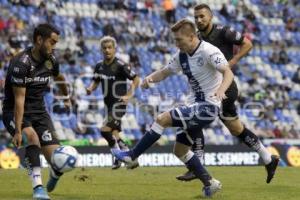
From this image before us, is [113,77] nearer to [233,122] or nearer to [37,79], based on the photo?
[233,122]

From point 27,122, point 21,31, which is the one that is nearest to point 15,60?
point 27,122

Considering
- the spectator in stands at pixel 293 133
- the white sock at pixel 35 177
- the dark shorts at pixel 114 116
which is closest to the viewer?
the white sock at pixel 35 177

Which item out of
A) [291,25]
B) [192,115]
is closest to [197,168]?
[192,115]

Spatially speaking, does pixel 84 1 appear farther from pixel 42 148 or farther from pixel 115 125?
pixel 42 148

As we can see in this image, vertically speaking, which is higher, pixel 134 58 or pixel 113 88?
pixel 134 58

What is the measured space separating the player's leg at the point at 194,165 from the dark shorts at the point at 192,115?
39 cm

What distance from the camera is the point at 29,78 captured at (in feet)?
31.4

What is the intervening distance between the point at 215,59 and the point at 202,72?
34cm

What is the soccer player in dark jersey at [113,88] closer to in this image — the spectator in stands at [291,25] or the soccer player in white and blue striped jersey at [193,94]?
the soccer player in white and blue striped jersey at [193,94]

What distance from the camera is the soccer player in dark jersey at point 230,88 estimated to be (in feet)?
38.9

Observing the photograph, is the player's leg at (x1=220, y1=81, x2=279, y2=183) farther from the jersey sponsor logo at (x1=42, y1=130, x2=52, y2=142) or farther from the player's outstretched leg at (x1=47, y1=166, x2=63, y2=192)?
the jersey sponsor logo at (x1=42, y1=130, x2=52, y2=142)

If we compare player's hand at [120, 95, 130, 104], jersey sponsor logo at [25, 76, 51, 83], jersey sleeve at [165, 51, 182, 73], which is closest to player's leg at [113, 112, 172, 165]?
jersey sleeve at [165, 51, 182, 73]

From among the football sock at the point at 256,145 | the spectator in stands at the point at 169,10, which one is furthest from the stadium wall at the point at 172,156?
the spectator in stands at the point at 169,10

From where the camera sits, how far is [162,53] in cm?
2897
